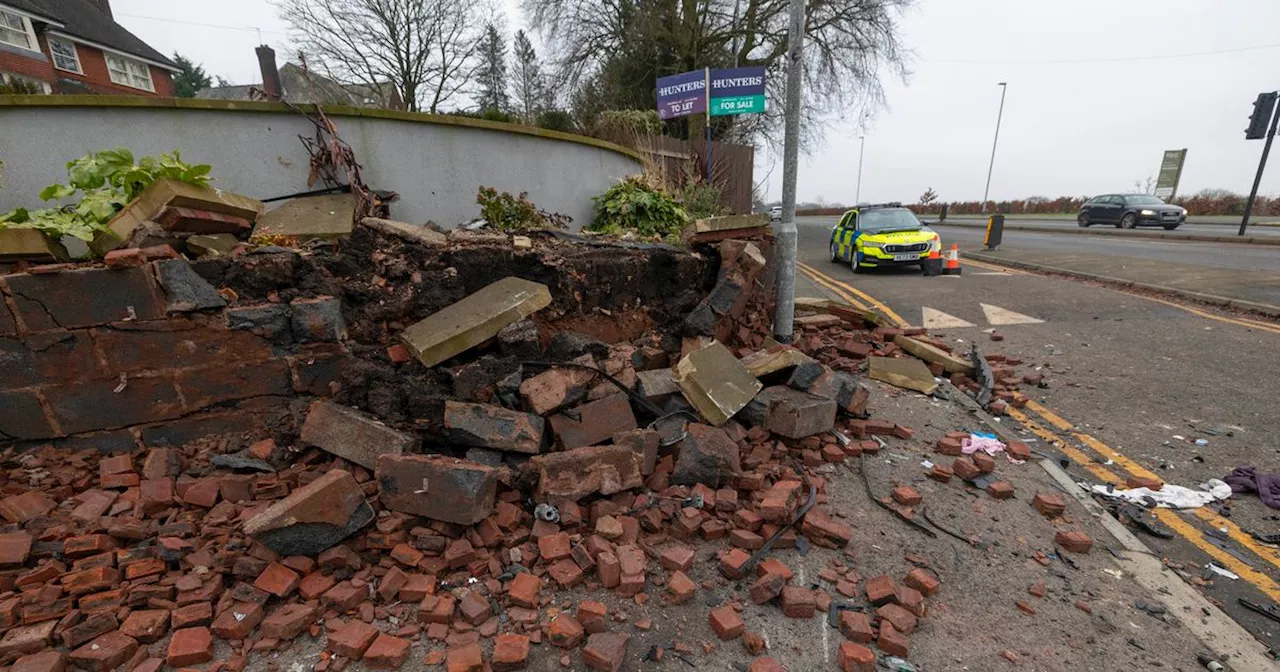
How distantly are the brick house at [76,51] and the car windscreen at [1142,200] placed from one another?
40342 mm

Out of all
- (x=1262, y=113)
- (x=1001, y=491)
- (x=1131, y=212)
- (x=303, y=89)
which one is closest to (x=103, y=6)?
(x=303, y=89)

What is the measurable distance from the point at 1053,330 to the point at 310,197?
887cm

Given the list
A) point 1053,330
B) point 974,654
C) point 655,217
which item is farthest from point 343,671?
point 1053,330

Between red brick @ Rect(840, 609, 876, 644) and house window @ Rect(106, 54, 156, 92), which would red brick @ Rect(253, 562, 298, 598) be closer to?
red brick @ Rect(840, 609, 876, 644)

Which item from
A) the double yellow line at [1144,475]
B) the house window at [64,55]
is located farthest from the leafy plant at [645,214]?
the house window at [64,55]

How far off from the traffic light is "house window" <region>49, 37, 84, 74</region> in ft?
140

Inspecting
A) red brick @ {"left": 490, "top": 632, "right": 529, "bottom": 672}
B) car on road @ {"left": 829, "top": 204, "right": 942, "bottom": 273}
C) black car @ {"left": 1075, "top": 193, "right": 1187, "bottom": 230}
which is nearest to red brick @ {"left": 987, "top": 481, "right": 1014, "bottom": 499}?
red brick @ {"left": 490, "top": 632, "right": 529, "bottom": 672}

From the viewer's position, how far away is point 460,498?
8.29 feet

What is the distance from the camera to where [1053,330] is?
6578 mm

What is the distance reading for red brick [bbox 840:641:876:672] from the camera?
1973mm

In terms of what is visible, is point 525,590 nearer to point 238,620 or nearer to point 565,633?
point 565,633

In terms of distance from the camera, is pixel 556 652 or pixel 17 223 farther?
pixel 17 223

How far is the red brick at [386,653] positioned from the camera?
78.3 inches

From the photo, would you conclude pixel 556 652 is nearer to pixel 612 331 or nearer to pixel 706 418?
pixel 706 418
